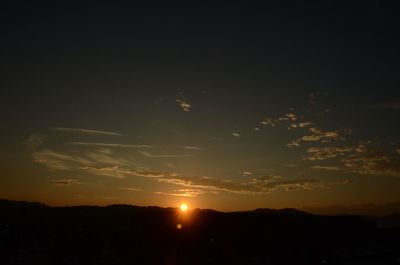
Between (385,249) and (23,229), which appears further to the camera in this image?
(385,249)

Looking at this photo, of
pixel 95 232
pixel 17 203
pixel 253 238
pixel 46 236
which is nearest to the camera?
pixel 46 236

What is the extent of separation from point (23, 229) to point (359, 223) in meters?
40.5

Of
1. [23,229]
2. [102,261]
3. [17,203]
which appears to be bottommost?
[102,261]

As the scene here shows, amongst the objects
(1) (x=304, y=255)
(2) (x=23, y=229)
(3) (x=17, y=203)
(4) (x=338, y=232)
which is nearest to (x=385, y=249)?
(4) (x=338, y=232)

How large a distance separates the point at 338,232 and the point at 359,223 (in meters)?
6.71

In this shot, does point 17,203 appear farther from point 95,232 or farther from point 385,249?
point 385,249

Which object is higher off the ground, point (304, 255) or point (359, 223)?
point (359, 223)

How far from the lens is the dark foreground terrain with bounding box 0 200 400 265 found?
80.5ft

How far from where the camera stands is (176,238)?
30.8 meters

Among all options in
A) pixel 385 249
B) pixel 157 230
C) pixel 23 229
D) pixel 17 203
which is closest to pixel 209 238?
pixel 157 230

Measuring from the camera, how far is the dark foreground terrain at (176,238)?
24.5 metres

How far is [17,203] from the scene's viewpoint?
131 ft

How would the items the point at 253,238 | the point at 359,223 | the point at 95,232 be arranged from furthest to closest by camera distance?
the point at 359,223 → the point at 253,238 → the point at 95,232

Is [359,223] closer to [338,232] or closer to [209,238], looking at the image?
[338,232]
